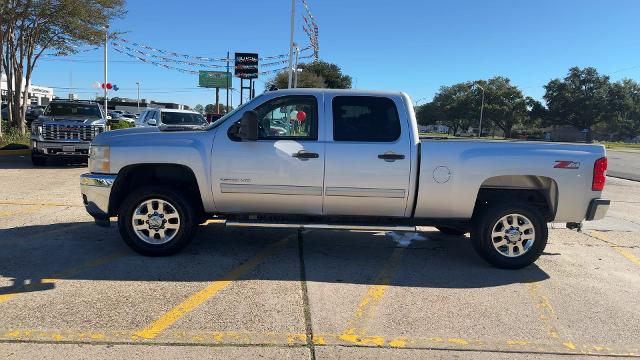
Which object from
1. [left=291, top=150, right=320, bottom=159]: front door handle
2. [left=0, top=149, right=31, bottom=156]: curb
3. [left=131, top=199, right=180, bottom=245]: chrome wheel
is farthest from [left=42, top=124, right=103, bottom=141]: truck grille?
[left=291, top=150, right=320, bottom=159]: front door handle

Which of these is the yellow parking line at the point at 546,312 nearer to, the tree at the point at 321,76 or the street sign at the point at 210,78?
the tree at the point at 321,76

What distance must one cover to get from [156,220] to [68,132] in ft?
31.9

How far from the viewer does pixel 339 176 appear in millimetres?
5473

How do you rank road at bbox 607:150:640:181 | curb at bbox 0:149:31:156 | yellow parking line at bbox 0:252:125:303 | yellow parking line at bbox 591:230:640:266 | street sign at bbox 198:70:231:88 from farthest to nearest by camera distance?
street sign at bbox 198:70:231:88
road at bbox 607:150:640:181
curb at bbox 0:149:31:156
yellow parking line at bbox 591:230:640:266
yellow parking line at bbox 0:252:125:303

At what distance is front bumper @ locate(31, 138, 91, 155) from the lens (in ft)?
44.1

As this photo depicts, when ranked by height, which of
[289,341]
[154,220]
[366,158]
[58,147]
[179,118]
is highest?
[179,118]

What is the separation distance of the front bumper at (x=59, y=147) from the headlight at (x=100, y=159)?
8.76 meters

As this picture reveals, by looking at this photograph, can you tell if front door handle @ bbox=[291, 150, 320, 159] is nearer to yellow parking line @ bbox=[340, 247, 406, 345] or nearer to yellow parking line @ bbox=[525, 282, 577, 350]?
yellow parking line @ bbox=[340, 247, 406, 345]

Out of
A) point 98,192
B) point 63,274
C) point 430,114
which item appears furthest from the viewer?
point 430,114

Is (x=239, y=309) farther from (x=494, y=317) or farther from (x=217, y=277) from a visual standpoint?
(x=494, y=317)

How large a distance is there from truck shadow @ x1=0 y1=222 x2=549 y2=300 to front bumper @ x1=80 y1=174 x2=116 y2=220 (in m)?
0.52

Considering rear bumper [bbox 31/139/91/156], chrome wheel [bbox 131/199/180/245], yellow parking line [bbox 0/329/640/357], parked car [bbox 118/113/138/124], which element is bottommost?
yellow parking line [bbox 0/329/640/357]

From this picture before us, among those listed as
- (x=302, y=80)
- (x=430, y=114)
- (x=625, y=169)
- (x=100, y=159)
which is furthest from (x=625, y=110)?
(x=100, y=159)

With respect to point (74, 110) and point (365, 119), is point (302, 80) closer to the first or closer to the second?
point (74, 110)
